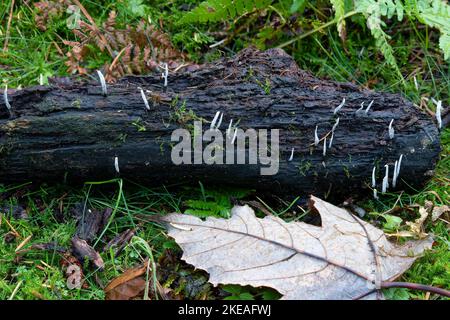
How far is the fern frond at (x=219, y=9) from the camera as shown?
483 cm

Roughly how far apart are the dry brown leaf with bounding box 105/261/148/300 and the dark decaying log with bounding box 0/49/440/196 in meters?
0.78

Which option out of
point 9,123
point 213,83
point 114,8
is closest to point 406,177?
point 213,83

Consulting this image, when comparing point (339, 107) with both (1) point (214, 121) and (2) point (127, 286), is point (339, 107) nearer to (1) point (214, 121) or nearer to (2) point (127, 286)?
(1) point (214, 121)

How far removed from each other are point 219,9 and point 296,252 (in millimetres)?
2510

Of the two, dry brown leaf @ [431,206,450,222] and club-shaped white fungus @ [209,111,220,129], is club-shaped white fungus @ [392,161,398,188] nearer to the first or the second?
dry brown leaf @ [431,206,450,222]

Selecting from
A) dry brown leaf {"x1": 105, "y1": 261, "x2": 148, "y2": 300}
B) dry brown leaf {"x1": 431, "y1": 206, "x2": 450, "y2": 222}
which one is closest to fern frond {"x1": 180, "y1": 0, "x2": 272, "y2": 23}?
dry brown leaf {"x1": 431, "y1": 206, "x2": 450, "y2": 222}

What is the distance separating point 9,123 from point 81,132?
18.0 inches

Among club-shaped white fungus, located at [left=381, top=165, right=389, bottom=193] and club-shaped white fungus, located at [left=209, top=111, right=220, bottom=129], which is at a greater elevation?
club-shaped white fungus, located at [left=209, top=111, right=220, bottom=129]

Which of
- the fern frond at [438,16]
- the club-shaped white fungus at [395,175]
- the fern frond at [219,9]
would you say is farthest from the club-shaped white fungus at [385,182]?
the fern frond at [219,9]

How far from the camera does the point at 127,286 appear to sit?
3.17m

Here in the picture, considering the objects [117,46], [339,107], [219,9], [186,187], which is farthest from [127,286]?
[219,9]

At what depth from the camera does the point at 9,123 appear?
3.62 m

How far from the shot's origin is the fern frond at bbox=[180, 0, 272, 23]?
15.8ft
